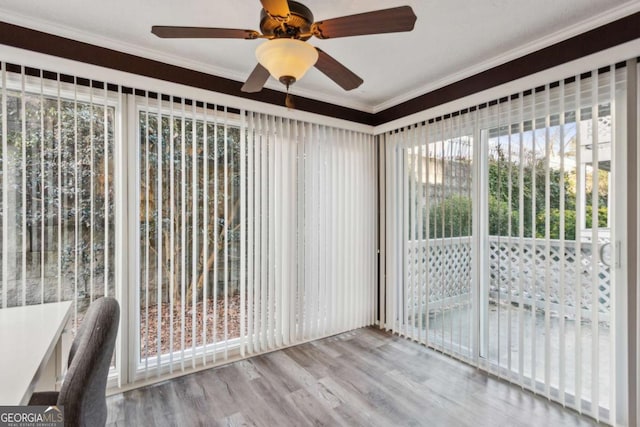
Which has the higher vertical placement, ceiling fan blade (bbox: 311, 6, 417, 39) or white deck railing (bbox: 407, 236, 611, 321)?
ceiling fan blade (bbox: 311, 6, 417, 39)

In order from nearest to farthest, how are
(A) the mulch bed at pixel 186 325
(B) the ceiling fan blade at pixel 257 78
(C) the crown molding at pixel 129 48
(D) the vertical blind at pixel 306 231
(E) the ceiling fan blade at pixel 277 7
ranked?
1. (E) the ceiling fan blade at pixel 277 7
2. (B) the ceiling fan blade at pixel 257 78
3. (C) the crown molding at pixel 129 48
4. (A) the mulch bed at pixel 186 325
5. (D) the vertical blind at pixel 306 231

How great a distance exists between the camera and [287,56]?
4.72 feet

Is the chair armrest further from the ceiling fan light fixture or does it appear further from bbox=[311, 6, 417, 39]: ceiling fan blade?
bbox=[311, 6, 417, 39]: ceiling fan blade

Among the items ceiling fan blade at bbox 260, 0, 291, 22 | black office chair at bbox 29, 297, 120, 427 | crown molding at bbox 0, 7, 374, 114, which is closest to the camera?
black office chair at bbox 29, 297, 120, 427

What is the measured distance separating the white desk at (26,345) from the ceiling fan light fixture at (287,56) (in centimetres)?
157

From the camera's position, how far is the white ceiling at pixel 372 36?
1.90 meters

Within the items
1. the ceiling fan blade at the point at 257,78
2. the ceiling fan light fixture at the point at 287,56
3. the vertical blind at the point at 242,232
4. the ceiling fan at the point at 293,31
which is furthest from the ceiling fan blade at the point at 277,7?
the vertical blind at the point at 242,232

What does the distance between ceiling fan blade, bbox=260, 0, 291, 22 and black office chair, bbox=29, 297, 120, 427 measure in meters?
1.37

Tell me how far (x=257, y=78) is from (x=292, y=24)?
0.46 metres

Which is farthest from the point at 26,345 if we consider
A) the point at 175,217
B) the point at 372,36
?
the point at 372,36

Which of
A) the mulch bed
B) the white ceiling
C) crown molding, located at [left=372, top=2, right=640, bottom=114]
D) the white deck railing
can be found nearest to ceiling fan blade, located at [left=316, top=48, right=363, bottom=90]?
the white ceiling

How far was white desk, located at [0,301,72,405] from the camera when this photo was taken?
1058 mm

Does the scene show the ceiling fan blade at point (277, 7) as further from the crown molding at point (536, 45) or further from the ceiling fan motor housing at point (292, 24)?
the crown molding at point (536, 45)

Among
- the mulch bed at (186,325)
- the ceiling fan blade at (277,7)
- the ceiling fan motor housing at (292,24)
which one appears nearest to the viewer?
the ceiling fan blade at (277,7)
